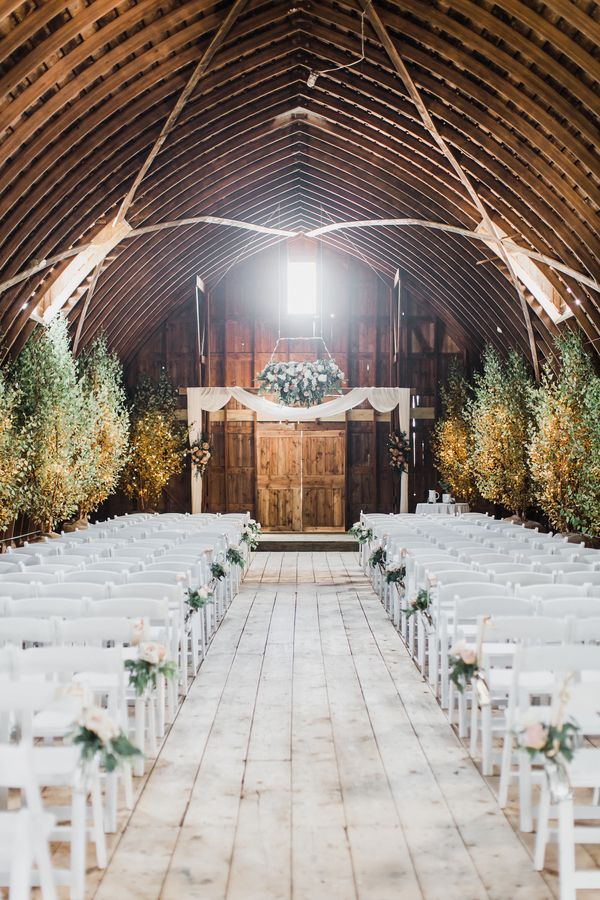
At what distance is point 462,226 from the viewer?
54.5ft

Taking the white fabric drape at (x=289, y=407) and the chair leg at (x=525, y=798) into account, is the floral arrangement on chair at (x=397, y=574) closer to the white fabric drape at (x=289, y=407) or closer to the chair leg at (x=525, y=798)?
the chair leg at (x=525, y=798)

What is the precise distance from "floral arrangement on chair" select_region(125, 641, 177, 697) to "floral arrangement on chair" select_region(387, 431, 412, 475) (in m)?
17.0

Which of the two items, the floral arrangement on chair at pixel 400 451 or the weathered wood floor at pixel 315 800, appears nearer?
the weathered wood floor at pixel 315 800

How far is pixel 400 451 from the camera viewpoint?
22.4 meters

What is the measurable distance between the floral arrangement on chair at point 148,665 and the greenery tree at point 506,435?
1231 centimetres

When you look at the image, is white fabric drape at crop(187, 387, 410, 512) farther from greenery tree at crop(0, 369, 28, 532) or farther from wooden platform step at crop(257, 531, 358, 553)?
greenery tree at crop(0, 369, 28, 532)

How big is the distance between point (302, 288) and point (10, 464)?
41.9 feet

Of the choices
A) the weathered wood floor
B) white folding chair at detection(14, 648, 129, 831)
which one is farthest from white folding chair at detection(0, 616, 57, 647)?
the weathered wood floor

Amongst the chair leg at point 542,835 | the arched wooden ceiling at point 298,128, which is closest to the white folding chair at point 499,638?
the chair leg at point 542,835

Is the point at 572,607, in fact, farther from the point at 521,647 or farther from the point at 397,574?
the point at 397,574

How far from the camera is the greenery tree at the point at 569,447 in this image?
1309 cm

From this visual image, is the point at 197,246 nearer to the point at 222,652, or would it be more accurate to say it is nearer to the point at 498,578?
the point at 222,652

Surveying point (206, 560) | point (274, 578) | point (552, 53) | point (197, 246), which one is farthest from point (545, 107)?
point (197, 246)

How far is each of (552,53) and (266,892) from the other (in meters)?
8.94
